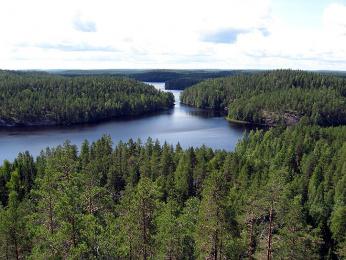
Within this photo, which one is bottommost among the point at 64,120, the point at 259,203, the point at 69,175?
the point at 64,120

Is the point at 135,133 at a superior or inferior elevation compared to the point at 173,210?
inferior

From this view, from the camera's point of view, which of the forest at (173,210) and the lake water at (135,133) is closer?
the forest at (173,210)

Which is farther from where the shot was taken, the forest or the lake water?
the lake water

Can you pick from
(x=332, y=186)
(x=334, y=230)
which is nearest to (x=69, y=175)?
(x=334, y=230)

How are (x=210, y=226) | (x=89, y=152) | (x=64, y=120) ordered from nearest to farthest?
1. (x=210, y=226)
2. (x=89, y=152)
3. (x=64, y=120)

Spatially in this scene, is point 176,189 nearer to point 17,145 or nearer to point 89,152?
point 89,152
